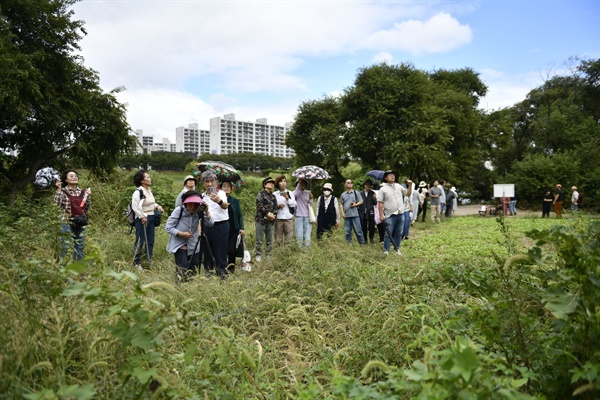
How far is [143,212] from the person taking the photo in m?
7.91

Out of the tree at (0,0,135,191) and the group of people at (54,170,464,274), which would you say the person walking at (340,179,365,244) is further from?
the tree at (0,0,135,191)

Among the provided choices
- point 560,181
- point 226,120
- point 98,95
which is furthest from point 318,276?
point 226,120

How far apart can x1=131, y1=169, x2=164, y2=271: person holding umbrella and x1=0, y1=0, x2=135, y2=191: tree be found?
7.20m

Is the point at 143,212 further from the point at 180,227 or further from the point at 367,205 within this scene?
the point at 367,205

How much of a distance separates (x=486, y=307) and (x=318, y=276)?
2945 mm

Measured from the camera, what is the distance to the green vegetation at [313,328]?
1.92 m

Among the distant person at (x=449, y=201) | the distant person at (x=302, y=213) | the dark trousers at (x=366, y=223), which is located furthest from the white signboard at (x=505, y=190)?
the distant person at (x=302, y=213)

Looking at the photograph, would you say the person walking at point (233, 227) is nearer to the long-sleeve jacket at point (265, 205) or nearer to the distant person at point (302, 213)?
the long-sleeve jacket at point (265, 205)

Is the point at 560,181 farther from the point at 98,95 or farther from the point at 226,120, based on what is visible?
the point at 226,120

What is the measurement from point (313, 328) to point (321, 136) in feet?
91.4

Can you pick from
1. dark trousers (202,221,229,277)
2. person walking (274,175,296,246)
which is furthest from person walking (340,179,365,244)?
dark trousers (202,221,229,277)

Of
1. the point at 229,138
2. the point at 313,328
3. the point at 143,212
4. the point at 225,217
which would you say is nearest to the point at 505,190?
the point at 225,217

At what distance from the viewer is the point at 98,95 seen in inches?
671

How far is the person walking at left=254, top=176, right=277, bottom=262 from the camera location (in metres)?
8.69
